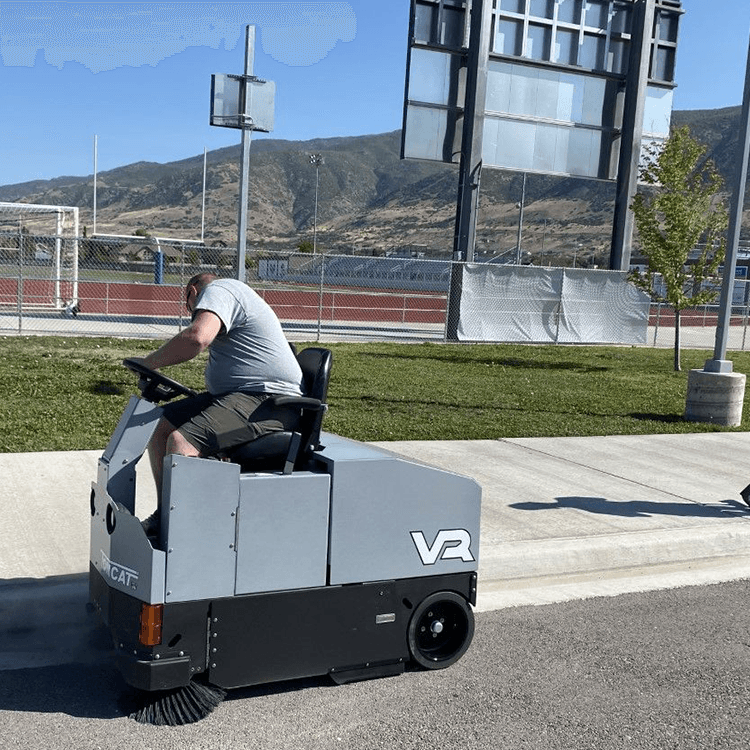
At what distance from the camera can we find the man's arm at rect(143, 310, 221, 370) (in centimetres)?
418

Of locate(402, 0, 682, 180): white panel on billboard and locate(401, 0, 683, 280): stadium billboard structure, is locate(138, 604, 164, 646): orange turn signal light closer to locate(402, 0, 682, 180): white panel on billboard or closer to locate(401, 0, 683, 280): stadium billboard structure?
locate(401, 0, 683, 280): stadium billboard structure

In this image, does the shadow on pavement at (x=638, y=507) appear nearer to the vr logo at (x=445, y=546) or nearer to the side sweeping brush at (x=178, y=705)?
the vr logo at (x=445, y=546)

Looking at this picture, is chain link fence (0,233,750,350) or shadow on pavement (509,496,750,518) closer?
shadow on pavement (509,496,750,518)

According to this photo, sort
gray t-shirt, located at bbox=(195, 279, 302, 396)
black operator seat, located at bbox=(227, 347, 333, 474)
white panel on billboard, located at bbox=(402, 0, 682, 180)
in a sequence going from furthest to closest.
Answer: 1. white panel on billboard, located at bbox=(402, 0, 682, 180)
2. gray t-shirt, located at bbox=(195, 279, 302, 396)
3. black operator seat, located at bbox=(227, 347, 333, 474)

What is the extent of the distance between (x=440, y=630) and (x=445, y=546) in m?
0.40

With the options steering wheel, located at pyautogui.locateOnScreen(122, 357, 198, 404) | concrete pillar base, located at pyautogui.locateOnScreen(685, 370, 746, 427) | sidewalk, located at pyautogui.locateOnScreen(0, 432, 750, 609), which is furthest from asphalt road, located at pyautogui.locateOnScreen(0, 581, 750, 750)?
concrete pillar base, located at pyautogui.locateOnScreen(685, 370, 746, 427)

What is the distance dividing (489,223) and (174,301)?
14436 cm

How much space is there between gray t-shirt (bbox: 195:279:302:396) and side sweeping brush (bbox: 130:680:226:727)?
1.35 metres

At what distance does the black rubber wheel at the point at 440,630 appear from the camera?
425 cm

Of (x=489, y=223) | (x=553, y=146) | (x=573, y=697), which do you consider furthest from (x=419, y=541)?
(x=489, y=223)

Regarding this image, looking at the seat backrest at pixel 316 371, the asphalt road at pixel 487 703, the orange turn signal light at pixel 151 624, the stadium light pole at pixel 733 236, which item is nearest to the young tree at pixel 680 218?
the stadium light pole at pixel 733 236

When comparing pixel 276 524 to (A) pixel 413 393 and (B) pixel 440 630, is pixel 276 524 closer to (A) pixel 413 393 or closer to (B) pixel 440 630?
(B) pixel 440 630

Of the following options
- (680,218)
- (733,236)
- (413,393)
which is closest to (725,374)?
(733,236)

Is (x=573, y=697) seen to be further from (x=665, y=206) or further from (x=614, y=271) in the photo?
(x=614, y=271)
